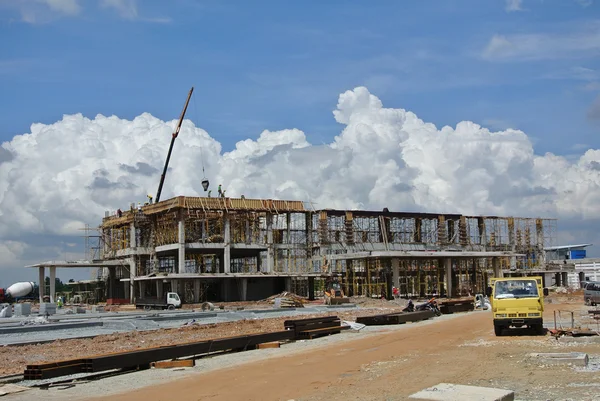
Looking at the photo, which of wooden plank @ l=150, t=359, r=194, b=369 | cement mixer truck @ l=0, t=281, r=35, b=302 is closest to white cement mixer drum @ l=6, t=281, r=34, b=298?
cement mixer truck @ l=0, t=281, r=35, b=302

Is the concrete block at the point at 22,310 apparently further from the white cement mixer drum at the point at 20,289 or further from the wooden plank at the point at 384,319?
the white cement mixer drum at the point at 20,289

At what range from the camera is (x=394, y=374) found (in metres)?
16.6

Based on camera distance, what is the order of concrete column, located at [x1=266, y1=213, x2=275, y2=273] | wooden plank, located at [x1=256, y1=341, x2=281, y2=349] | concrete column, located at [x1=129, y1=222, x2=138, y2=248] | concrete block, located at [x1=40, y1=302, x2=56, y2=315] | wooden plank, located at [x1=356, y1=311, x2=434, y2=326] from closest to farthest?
wooden plank, located at [x1=256, y1=341, x2=281, y2=349]
wooden plank, located at [x1=356, y1=311, x2=434, y2=326]
concrete block, located at [x1=40, y1=302, x2=56, y2=315]
concrete column, located at [x1=266, y1=213, x2=275, y2=273]
concrete column, located at [x1=129, y1=222, x2=138, y2=248]

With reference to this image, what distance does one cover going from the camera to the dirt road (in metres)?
Result: 14.1

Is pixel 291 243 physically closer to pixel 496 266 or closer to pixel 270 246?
pixel 270 246

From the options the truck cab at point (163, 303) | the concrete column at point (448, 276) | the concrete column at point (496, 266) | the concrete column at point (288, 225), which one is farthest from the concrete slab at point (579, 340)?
the concrete column at point (496, 266)

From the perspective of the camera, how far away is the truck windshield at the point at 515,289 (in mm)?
24750

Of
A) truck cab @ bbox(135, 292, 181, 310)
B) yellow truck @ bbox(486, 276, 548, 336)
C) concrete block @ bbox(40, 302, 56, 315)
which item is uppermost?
yellow truck @ bbox(486, 276, 548, 336)

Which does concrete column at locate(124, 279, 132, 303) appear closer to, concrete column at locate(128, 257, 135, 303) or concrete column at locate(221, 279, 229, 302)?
concrete column at locate(128, 257, 135, 303)

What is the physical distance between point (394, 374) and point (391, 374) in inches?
2.9

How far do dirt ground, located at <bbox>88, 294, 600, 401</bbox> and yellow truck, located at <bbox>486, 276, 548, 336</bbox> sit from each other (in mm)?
582

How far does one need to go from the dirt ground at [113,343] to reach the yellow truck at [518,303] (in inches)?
445

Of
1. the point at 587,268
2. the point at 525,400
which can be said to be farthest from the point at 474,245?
the point at 525,400

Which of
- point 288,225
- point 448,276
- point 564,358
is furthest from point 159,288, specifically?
point 564,358
